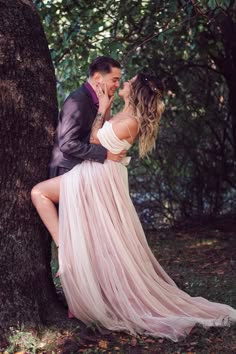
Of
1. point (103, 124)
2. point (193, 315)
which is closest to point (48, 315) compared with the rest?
point (193, 315)

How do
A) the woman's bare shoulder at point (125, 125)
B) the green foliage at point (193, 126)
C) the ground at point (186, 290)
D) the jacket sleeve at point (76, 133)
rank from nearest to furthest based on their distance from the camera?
the ground at point (186, 290) → the jacket sleeve at point (76, 133) → the woman's bare shoulder at point (125, 125) → the green foliage at point (193, 126)

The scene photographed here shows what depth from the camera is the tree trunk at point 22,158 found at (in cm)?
407

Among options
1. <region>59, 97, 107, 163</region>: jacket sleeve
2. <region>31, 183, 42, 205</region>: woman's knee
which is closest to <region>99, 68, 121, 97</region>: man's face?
<region>59, 97, 107, 163</region>: jacket sleeve

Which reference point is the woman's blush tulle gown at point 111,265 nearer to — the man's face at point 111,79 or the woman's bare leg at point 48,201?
the woman's bare leg at point 48,201

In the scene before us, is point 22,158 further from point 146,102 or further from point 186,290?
point 186,290

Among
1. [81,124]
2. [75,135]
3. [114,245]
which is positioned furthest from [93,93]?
[114,245]

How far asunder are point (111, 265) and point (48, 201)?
0.63 metres

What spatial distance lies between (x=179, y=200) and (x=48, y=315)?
5.76 meters

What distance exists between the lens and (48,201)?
4219 millimetres

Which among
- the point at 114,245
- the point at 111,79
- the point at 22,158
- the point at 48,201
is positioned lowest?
the point at 114,245

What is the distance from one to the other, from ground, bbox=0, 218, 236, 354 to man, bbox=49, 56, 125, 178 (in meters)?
1.12

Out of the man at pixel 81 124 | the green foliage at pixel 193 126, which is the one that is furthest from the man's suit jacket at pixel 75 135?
the green foliage at pixel 193 126

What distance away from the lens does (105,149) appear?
4.34 m

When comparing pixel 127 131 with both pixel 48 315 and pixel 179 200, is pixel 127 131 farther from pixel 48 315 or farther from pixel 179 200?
pixel 179 200
